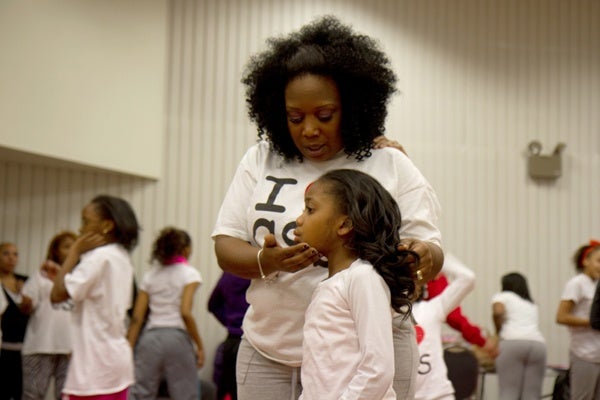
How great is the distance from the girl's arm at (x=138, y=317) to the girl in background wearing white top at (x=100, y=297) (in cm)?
192

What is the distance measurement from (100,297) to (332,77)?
2.65 m

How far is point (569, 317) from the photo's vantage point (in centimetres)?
651

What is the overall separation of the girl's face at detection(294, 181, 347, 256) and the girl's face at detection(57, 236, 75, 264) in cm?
506

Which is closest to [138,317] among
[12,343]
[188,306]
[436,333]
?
[188,306]

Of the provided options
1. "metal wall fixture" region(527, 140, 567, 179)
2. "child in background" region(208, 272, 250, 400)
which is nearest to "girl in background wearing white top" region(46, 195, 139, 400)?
"child in background" region(208, 272, 250, 400)

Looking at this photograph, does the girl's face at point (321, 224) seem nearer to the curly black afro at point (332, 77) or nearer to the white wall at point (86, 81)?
the curly black afro at point (332, 77)

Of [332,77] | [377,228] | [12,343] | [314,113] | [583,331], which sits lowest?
[12,343]

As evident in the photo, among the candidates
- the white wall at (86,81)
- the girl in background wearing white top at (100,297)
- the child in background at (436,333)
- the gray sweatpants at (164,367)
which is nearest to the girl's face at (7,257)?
the white wall at (86,81)

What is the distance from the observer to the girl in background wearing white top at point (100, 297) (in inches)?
184

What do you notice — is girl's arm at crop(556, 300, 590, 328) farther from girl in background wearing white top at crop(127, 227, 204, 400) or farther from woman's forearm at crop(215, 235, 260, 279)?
woman's forearm at crop(215, 235, 260, 279)

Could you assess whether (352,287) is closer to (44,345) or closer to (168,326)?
(168,326)

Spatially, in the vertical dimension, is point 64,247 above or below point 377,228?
below

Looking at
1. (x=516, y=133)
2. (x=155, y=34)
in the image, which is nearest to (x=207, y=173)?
(x=155, y=34)

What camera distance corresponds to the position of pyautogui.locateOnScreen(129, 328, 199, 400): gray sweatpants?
660cm
